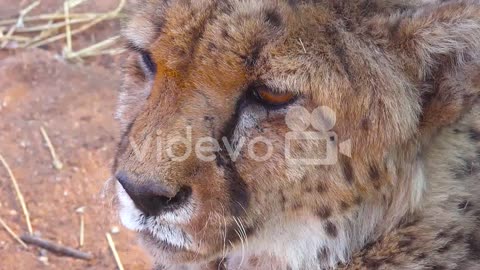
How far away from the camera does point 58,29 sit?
5.09 meters

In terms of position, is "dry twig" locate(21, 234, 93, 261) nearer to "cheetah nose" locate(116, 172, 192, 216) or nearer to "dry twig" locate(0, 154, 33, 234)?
"dry twig" locate(0, 154, 33, 234)

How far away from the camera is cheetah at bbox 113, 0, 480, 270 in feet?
6.73

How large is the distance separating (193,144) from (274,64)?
10.3 inches

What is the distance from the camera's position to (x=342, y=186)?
2164 mm

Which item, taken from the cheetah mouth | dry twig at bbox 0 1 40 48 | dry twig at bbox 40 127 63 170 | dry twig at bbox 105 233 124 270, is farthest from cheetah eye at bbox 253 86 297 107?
dry twig at bbox 0 1 40 48

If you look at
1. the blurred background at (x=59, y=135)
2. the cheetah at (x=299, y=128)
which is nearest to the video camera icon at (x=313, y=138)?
the cheetah at (x=299, y=128)

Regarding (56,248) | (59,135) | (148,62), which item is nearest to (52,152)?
(59,135)

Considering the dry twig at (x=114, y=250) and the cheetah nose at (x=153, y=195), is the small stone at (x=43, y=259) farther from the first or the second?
the cheetah nose at (x=153, y=195)

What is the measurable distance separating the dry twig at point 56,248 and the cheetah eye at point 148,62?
1.38m

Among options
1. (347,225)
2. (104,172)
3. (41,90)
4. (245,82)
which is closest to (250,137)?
(245,82)

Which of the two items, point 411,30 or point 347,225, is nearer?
point 411,30

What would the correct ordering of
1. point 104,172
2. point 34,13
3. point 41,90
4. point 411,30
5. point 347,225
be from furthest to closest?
point 34,13, point 41,90, point 104,172, point 347,225, point 411,30

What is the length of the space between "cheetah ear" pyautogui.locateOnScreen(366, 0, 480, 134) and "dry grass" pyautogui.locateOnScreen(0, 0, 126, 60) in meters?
2.85

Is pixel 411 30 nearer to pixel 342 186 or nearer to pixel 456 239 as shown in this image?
pixel 342 186
